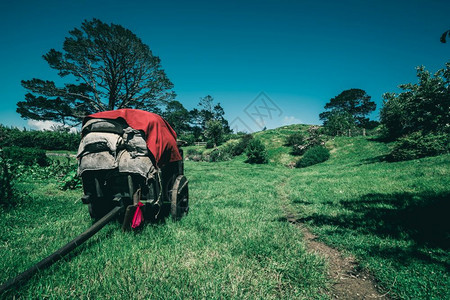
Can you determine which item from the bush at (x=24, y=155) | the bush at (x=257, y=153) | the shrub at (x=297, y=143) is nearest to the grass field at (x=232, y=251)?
the bush at (x=24, y=155)

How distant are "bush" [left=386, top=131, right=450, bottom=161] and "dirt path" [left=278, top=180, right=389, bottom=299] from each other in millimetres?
12921

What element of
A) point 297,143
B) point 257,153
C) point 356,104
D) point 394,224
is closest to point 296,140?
point 297,143

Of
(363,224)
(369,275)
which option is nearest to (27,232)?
(369,275)

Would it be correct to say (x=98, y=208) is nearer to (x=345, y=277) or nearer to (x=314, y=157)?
(x=345, y=277)

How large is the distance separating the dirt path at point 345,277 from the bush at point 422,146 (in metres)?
12.9

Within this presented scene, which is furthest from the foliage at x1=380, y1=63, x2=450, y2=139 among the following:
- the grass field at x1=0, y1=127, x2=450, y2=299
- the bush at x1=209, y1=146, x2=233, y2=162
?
the bush at x1=209, y1=146, x2=233, y2=162

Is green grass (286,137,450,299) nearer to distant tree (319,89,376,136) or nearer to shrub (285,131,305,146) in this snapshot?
shrub (285,131,305,146)

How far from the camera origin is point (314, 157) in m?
20.3

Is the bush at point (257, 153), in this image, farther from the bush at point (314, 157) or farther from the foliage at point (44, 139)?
the foliage at point (44, 139)

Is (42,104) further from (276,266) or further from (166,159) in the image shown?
(276,266)

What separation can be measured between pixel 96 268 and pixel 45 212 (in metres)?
3.65

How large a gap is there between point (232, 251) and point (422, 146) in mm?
15278

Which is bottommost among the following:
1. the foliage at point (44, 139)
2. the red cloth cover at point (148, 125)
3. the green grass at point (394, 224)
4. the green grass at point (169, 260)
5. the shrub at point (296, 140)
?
the green grass at point (394, 224)

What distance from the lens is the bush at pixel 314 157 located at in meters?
20.1
